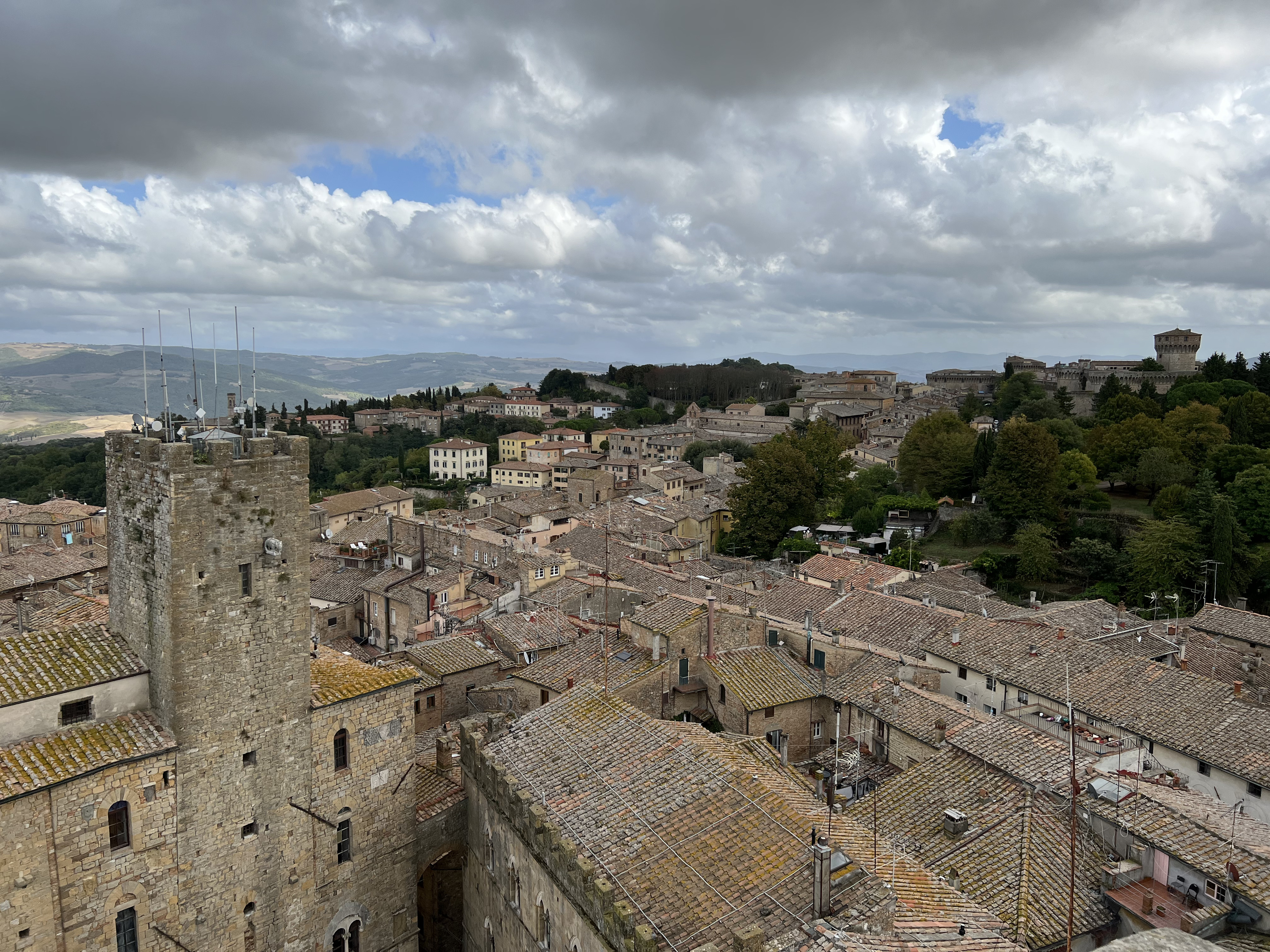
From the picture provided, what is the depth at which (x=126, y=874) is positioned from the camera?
1496 cm

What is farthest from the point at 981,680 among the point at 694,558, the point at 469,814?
the point at 694,558

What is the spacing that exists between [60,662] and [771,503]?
54664 mm

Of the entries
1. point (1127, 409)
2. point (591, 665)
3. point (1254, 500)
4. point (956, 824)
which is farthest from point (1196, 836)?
point (1127, 409)

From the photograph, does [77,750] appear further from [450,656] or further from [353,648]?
[353,648]

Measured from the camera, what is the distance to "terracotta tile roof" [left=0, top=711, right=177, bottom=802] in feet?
45.1

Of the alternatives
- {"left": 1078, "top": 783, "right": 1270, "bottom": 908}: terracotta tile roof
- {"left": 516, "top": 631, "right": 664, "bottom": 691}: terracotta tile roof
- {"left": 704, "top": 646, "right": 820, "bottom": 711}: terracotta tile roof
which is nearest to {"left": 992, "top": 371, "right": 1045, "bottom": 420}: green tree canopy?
{"left": 704, "top": 646, "right": 820, "bottom": 711}: terracotta tile roof

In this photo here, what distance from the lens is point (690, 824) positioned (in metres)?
13.9

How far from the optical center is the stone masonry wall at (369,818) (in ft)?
58.1

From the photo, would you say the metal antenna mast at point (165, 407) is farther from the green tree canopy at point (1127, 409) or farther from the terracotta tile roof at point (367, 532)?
the green tree canopy at point (1127, 409)

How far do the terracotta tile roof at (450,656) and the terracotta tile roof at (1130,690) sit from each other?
1584 cm

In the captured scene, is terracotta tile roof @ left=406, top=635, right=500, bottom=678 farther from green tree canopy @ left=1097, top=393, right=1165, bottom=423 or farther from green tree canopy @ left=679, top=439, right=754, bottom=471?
green tree canopy @ left=679, top=439, right=754, bottom=471

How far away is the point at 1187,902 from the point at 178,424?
21.2 meters

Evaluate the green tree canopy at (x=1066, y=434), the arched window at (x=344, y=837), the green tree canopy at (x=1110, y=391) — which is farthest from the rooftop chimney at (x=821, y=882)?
the green tree canopy at (x=1110, y=391)

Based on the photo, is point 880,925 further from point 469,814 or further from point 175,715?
point 175,715
